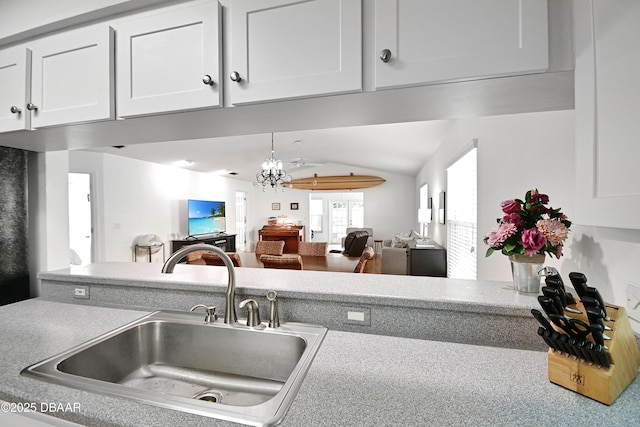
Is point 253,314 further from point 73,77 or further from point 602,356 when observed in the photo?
point 73,77

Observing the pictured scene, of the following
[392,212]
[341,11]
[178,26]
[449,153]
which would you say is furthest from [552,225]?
[392,212]

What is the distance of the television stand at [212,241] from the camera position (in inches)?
246

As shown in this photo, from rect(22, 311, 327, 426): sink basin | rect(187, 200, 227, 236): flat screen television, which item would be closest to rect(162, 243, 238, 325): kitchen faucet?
rect(22, 311, 327, 426): sink basin

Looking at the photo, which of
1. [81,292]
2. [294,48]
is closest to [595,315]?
[294,48]

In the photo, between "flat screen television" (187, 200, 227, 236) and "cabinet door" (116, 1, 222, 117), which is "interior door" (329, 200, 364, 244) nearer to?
"flat screen television" (187, 200, 227, 236)

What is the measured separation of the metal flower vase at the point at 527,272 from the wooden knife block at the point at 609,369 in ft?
1.00

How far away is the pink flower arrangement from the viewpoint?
102 cm

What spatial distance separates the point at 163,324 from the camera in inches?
49.3

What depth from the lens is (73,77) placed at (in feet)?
3.79

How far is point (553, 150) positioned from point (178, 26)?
1746 mm

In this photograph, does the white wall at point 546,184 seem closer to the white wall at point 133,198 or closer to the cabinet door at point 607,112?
the cabinet door at point 607,112

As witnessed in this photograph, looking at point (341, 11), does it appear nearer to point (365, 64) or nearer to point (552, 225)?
point (365, 64)

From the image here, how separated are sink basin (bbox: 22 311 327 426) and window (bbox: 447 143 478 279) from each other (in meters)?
2.45

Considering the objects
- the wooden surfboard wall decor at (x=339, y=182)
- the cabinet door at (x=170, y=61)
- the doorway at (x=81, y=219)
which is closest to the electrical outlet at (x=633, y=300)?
the cabinet door at (x=170, y=61)
